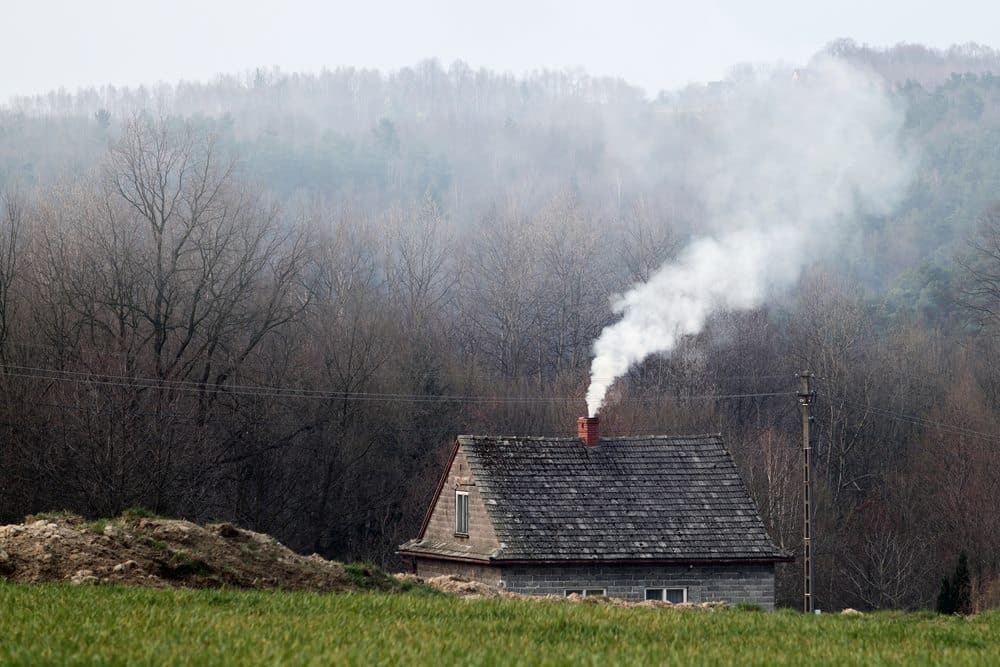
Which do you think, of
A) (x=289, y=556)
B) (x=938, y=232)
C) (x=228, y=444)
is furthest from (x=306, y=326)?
(x=938, y=232)

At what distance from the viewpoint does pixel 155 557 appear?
1980cm

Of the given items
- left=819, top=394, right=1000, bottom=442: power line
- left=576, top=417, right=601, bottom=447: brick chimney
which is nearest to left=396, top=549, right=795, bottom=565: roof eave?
left=576, top=417, right=601, bottom=447: brick chimney

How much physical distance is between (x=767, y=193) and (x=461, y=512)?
60791 mm

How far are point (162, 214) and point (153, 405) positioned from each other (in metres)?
8.71

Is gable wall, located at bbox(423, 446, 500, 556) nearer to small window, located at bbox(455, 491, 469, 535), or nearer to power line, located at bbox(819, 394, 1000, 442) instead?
small window, located at bbox(455, 491, 469, 535)

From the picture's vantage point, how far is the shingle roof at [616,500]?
3488 cm

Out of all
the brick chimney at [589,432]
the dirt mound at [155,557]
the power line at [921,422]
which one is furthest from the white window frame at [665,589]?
the power line at [921,422]

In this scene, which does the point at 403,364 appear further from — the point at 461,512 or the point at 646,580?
the point at 646,580

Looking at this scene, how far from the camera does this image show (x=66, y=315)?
51.1 m

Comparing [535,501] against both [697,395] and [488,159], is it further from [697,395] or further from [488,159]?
[488,159]

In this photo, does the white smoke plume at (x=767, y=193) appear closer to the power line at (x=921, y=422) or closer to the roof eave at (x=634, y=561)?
the roof eave at (x=634, y=561)

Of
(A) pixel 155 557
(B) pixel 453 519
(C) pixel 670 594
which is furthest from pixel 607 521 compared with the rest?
(A) pixel 155 557

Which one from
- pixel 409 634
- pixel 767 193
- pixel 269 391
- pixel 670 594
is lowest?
pixel 670 594

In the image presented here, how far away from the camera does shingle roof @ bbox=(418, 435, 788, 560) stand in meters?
34.9
